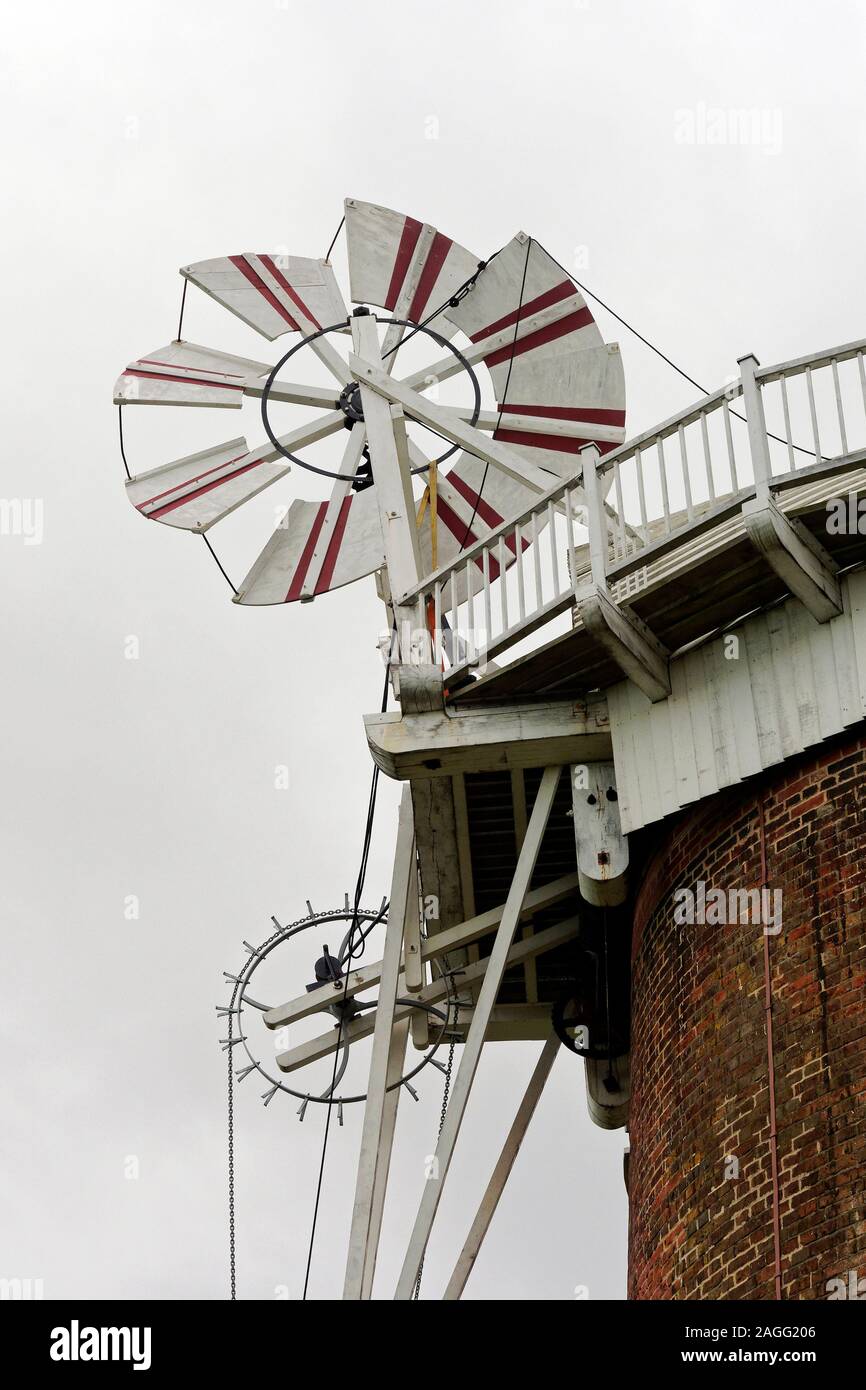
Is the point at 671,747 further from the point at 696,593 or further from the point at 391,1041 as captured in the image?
the point at 391,1041

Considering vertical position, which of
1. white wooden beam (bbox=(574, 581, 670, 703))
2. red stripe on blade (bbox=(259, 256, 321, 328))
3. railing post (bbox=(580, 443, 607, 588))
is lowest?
white wooden beam (bbox=(574, 581, 670, 703))

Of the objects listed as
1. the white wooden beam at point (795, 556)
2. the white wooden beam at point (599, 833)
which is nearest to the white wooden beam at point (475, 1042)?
the white wooden beam at point (599, 833)

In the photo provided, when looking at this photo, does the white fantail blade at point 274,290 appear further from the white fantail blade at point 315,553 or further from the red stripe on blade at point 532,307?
the white fantail blade at point 315,553

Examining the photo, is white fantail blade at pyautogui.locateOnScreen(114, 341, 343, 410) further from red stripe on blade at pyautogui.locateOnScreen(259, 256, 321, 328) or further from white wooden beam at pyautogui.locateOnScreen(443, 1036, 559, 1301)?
white wooden beam at pyautogui.locateOnScreen(443, 1036, 559, 1301)

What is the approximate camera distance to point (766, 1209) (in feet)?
38.8

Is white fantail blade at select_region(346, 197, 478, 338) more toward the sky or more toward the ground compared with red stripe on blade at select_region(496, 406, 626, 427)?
more toward the sky

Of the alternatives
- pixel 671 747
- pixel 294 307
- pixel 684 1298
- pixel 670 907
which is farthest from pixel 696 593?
pixel 294 307

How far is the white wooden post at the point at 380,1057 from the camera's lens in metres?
14.0

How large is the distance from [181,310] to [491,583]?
219 inches

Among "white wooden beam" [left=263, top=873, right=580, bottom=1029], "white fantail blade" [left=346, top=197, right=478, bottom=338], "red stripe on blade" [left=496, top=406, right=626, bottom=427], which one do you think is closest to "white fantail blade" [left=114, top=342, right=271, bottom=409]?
"white fantail blade" [left=346, top=197, right=478, bottom=338]

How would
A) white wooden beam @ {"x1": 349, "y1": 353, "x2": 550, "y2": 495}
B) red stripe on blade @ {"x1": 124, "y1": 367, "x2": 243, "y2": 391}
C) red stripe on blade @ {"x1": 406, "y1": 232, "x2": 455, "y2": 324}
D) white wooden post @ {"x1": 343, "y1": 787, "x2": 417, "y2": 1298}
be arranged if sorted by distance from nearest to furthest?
white wooden post @ {"x1": 343, "y1": 787, "x2": 417, "y2": 1298} < white wooden beam @ {"x1": 349, "y1": 353, "x2": 550, "y2": 495} < red stripe on blade @ {"x1": 124, "y1": 367, "x2": 243, "y2": 391} < red stripe on blade @ {"x1": 406, "y1": 232, "x2": 455, "y2": 324}

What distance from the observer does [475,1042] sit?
14094 mm

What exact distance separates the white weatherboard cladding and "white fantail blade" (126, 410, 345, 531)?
15.3 ft

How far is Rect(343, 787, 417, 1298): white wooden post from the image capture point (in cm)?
1404
